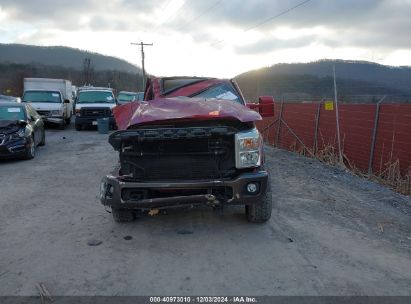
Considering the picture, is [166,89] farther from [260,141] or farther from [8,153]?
[8,153]

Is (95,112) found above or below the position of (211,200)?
below

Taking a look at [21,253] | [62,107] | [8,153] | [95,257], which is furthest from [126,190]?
[62,107]

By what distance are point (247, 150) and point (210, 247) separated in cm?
118

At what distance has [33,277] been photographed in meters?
4.21

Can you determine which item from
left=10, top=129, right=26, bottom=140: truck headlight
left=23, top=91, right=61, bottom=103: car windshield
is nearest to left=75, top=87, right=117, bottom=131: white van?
left=23, top=91, right=61, bottom=103: car windshield

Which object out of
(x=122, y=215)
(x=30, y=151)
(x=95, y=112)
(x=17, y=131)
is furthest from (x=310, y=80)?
(x=122, y=215)

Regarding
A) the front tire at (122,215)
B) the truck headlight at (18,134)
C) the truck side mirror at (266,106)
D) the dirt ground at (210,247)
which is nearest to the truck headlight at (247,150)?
the dirt ground at (210,247)

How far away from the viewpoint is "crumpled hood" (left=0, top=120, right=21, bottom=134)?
10922 millimetres

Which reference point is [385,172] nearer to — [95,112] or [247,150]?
[247,150]

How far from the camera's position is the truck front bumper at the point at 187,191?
5062 mm

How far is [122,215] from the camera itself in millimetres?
5867

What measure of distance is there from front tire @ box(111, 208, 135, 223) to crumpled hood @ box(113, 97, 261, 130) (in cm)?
108

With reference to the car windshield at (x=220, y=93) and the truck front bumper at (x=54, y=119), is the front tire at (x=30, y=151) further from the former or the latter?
the truck front bumper at (x=54, y=119)

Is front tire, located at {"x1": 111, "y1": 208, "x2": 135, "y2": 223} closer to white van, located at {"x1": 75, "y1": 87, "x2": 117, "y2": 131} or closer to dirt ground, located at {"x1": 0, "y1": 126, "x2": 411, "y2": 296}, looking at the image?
dirt ground, located at {"x1": 0, "y1": 126, "x2": 411, "y2": 296}
